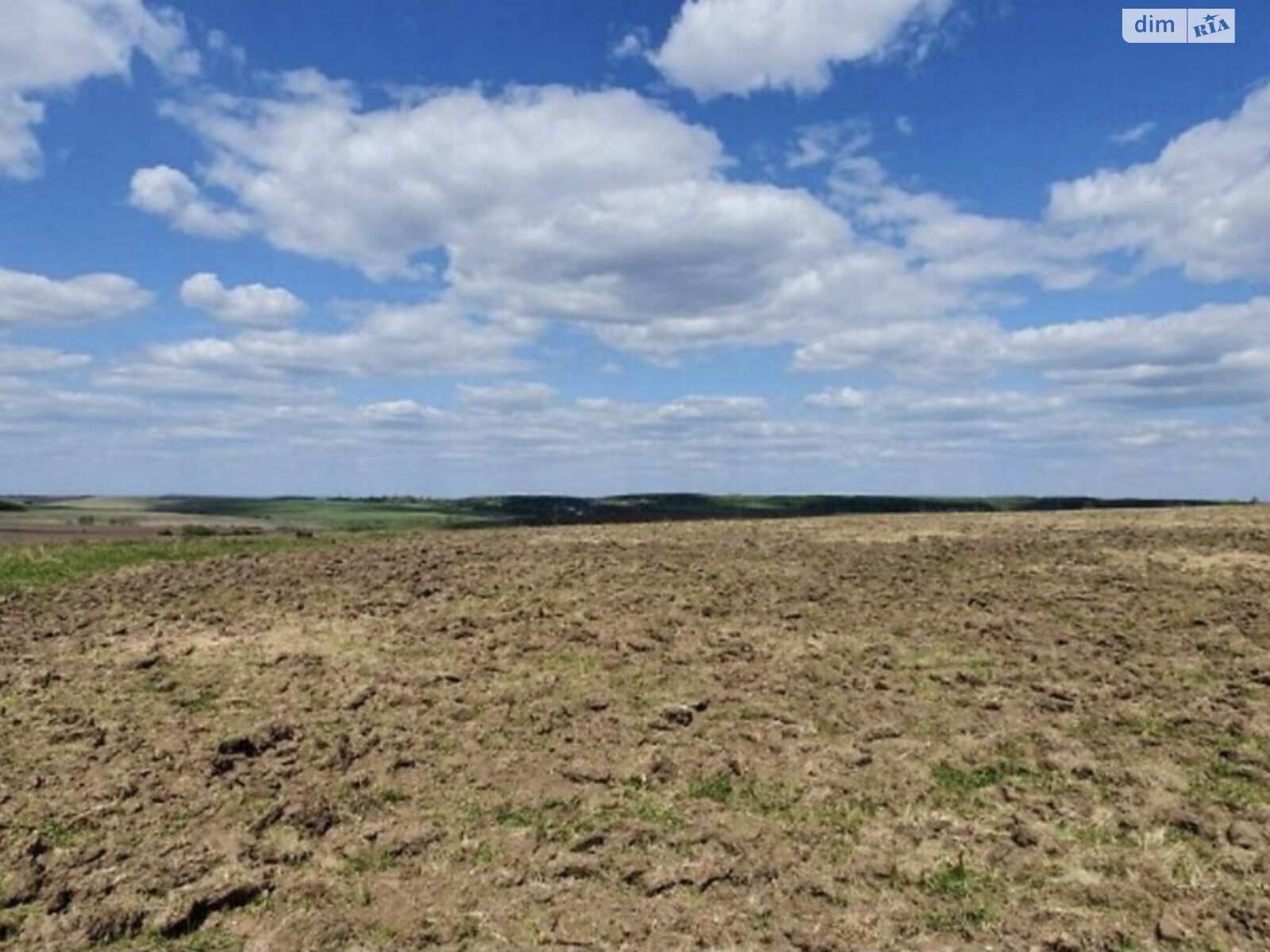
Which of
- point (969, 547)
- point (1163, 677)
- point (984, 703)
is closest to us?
point (984, 703)

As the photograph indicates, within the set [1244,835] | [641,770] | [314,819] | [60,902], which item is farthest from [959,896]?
[60,902]

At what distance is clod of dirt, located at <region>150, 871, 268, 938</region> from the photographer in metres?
7.37

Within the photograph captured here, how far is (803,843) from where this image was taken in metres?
8.63

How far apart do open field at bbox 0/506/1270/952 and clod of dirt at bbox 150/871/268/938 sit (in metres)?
0.02

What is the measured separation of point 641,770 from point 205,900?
4.20 metres

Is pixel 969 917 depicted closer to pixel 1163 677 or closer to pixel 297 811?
pixel 297 811

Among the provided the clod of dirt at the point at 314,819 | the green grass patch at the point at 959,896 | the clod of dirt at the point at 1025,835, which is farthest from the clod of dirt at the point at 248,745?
the clod of dirt at the point at 1025,835

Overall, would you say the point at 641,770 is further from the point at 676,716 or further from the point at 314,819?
the point at 314,819

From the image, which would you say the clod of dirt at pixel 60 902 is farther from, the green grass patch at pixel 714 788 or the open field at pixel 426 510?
the open field at pixel 426 510

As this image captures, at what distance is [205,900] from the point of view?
7656mm

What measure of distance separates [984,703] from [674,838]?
18.3 feet

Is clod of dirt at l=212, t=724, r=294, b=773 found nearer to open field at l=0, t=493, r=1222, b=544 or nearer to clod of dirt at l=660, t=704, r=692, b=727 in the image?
clod of dirt at l=660, t=704, r=692, b=727

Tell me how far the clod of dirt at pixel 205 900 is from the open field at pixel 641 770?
0.07 ft

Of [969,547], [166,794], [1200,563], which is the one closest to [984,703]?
[166,794]
